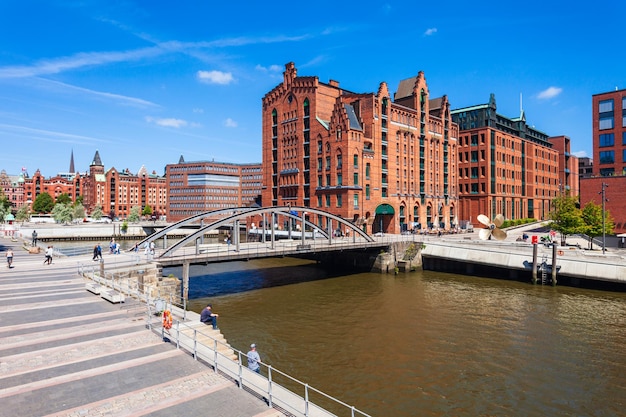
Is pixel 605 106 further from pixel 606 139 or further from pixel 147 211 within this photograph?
pixel 147 211

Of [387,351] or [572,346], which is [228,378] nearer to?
[387,351]

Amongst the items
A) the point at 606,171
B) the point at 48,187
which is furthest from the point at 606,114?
the point at 48,187

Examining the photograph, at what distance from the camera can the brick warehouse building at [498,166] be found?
88250 mm

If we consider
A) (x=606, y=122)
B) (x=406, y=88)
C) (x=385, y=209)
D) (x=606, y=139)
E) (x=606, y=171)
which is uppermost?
(x=406, y=88)

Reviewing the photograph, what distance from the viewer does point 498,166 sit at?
8969 centimetres

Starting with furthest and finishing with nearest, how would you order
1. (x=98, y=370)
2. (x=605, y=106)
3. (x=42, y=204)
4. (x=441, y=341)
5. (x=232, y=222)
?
1. (x=42, y=204)
2. (x=605, y=106)
3. (x=232, y=222)
4. (x=441, y=341)
5. (x=98, y=370)

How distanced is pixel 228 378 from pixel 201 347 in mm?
2934

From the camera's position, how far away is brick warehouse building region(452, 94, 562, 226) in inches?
3474

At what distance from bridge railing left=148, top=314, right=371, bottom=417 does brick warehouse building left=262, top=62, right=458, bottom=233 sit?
170 feet

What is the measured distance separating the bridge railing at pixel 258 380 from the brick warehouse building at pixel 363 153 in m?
51.8

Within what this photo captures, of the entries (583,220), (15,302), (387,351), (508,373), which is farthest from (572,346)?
(583,220)

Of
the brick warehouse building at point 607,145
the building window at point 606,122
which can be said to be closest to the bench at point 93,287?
the brick warehouse building at point 607,145

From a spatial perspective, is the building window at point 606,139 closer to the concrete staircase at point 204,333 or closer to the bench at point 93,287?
the concrete staircase at point 204,333

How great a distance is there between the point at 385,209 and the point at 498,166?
109ft
